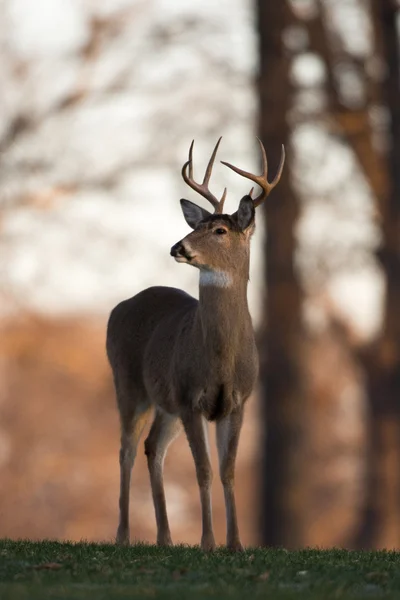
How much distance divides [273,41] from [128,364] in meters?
9.60

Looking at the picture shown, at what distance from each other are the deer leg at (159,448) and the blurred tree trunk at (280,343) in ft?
27.4

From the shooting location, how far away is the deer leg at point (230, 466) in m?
11.1

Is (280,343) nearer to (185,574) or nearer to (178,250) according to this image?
(178,250)

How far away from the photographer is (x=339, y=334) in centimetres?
2364

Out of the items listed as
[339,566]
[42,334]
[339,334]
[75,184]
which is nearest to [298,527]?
[339,334]

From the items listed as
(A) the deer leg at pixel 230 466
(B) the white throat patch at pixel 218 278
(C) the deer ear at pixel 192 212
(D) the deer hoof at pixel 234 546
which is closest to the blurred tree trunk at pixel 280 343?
(C) the deer ear at pixel 192 212

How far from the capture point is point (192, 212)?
1233 centimetres

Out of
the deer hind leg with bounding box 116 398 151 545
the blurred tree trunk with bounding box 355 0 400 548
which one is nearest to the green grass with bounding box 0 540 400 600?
the deer hind leg with bounding box 116 398 151 545

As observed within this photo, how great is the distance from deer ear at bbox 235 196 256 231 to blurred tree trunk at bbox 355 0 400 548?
10.5m

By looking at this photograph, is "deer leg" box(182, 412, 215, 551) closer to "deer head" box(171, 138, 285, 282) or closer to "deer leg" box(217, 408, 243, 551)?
"deer leg" box(217, 408, 243, 551)

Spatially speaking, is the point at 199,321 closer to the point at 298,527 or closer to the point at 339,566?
the point at 339,566

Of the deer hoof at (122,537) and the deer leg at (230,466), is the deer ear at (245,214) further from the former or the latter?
the deer hoof at (122,537)

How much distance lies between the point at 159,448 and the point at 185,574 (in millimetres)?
3588

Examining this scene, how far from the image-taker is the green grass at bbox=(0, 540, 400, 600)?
8.05 m
